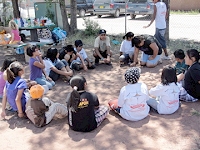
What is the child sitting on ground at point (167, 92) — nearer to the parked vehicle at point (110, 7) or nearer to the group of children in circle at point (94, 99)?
the group of children in circle at point (94, 99)

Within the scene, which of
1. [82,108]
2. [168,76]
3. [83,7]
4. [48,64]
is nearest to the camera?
[82,108]

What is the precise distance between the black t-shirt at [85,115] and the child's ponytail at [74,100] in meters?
0.06

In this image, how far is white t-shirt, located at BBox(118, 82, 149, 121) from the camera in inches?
135

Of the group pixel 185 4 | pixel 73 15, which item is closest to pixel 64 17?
pixel 73 15

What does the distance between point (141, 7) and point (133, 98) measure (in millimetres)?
12124

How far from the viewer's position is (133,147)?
2975 millimetres

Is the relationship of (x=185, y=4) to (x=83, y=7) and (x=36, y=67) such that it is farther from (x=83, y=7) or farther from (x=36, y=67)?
(x=36, y=67)

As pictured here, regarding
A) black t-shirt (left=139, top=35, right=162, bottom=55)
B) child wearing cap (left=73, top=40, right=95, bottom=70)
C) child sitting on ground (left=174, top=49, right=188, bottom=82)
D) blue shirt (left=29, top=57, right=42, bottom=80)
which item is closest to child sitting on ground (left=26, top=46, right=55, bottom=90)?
blue shirt (left=29, top=57, right=42, bottom=80)

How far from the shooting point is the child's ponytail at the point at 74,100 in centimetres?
301

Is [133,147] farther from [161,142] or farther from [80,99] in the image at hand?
[80,99]

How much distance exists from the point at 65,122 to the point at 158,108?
140cm

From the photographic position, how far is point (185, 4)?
20.4m

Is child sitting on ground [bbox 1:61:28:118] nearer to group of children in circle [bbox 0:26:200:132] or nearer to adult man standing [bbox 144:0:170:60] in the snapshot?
group of children in circle [bbox 0:26:200:132]

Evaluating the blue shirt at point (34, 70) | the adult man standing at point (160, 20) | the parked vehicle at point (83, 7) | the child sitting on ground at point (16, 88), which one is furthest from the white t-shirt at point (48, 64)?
the parked vehicle at point (83, 7)
